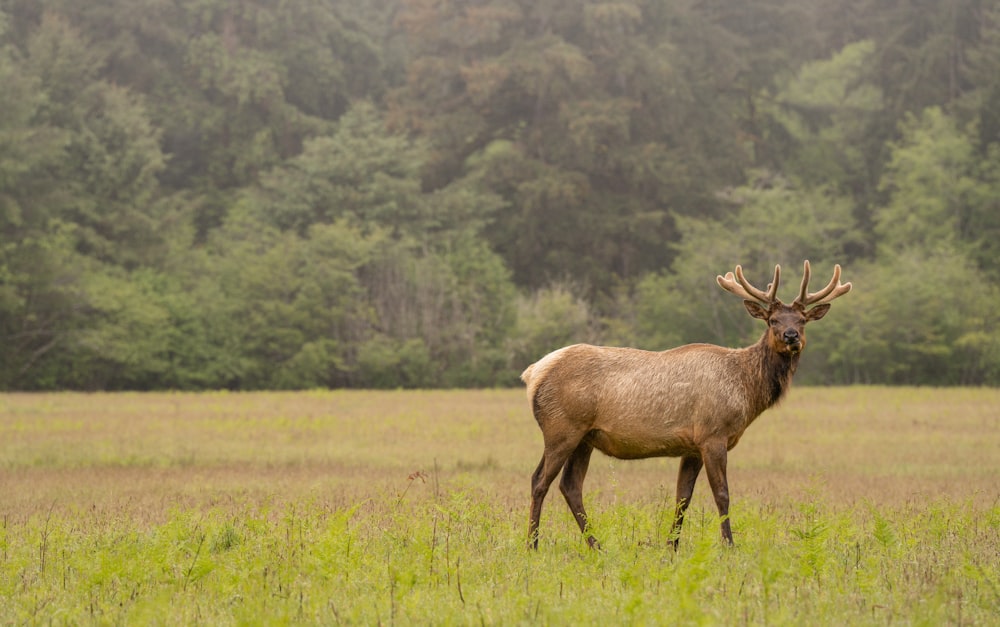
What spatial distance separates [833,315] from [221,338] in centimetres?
2102

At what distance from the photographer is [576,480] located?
1018 centimetres

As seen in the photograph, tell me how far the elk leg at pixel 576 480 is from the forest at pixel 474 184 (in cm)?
2967

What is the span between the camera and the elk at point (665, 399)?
32.3 ft

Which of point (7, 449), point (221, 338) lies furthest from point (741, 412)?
point (221, 338)

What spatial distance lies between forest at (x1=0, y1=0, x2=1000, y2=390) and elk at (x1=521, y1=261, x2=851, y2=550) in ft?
97.5

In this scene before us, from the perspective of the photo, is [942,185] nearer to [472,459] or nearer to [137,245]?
[137,245]

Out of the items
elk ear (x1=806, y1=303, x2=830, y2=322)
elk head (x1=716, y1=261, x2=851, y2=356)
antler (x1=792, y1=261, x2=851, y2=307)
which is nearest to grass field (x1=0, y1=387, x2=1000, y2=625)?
elk head (x1=716, y1=261, x2=851, y2=356)

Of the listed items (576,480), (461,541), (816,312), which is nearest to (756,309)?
(816,312)

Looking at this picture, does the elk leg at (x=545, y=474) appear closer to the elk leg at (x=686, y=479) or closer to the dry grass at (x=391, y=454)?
the dry grass at (x=391, y=454)

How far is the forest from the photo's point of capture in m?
40.2

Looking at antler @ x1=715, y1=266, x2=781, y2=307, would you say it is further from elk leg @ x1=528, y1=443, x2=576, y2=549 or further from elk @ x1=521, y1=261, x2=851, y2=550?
elk leg @ x1=528, y1=443, x2=576, y2=549

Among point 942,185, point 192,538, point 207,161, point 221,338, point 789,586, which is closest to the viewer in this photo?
point 789,586

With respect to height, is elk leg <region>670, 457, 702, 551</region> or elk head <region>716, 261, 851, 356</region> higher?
elk head <region>716, 261, 851, 356</region>

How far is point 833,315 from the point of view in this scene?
42188mm
